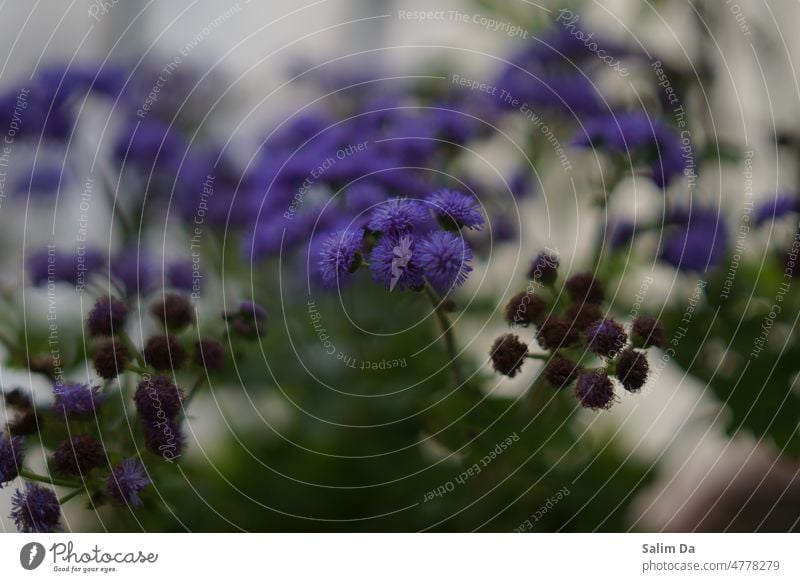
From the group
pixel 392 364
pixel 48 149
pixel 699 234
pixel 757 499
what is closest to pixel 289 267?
pixel 392 364

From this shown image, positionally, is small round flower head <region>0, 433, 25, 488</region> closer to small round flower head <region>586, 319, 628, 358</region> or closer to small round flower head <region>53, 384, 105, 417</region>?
small round flower head <region>53, 384, 105, 417</region>

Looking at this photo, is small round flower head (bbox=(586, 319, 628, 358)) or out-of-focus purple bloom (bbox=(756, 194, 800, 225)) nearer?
small round flower head (bbox=(586, 319, 628, 358))

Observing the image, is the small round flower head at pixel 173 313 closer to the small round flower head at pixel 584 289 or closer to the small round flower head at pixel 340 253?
the small round flower head at pixel 340 253

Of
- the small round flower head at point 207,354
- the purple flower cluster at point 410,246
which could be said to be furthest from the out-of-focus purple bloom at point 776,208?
the small round flower head at point 207,354

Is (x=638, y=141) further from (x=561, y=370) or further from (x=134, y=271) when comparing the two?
(x=134, y=271)

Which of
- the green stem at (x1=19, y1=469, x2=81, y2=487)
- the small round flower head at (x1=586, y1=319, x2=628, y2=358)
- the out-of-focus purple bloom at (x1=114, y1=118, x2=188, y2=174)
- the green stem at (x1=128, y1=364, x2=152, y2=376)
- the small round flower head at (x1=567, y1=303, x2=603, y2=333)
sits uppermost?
the out-of-focus purple bloom at (x1=114, y1=118, x2=188, y2=174)

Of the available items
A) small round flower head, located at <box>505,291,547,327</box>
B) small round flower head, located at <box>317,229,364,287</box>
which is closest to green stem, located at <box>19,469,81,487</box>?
small round flower head, located at <box>317,229,364,287</box>
